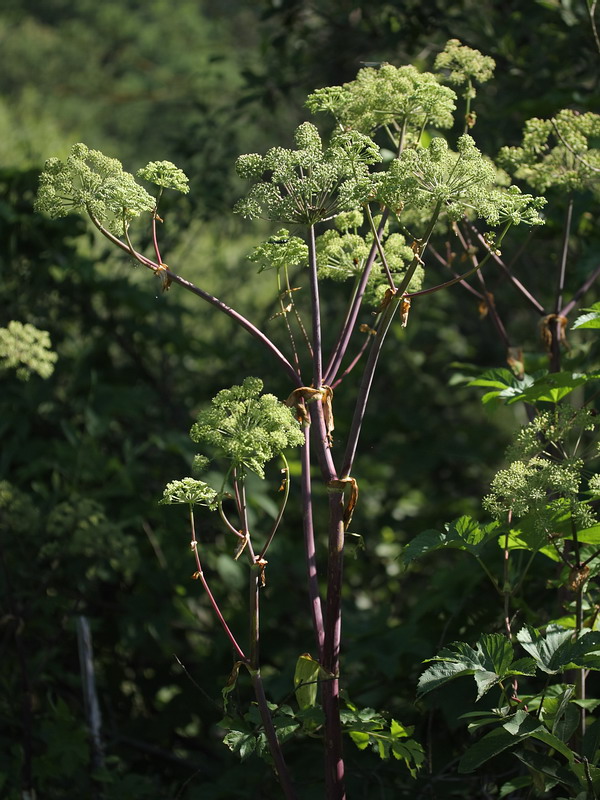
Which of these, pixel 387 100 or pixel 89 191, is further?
pixel 387 100

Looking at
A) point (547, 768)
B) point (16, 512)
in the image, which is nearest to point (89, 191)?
point (547, 768)

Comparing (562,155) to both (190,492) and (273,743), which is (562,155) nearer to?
(190,492)

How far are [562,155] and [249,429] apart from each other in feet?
3.63

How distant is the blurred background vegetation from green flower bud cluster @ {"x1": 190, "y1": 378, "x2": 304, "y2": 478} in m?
0.75

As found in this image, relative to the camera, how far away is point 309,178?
1.59 m

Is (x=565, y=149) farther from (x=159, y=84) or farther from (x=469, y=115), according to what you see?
(x=159, y=84)

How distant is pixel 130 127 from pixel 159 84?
235cm

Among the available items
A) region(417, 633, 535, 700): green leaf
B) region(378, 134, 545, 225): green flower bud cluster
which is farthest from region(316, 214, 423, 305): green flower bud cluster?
region(417, 633, 535, 700): green leaf

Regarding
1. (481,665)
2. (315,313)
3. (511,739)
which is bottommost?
(511,739)

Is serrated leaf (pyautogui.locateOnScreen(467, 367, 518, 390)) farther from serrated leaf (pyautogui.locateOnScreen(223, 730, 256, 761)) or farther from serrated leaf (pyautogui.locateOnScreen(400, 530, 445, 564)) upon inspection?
serrated leaf (pyautogui.locateOnScreen(223, 730, 256, 761))

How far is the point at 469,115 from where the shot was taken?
218 centimetres

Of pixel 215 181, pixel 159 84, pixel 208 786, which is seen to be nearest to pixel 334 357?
pixel 208 786

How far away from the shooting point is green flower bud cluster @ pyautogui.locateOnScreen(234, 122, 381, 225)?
5.14 ft

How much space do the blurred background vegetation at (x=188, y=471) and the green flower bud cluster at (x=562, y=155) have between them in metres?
0.58
